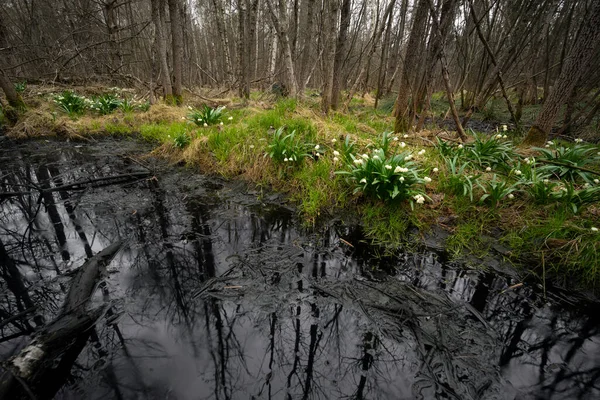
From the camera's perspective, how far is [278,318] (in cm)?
198

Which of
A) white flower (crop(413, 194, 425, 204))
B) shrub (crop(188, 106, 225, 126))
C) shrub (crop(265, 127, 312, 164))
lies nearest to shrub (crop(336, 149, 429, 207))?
white flower (crop(413, 194, 425, 204))

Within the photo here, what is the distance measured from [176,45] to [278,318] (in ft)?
28.5

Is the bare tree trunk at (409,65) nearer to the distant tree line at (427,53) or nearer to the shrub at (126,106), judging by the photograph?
the distant tree line at (427,53)

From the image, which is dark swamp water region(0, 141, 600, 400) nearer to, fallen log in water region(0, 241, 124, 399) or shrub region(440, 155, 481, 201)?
fallen log in water region(0, 241, 124, 399)

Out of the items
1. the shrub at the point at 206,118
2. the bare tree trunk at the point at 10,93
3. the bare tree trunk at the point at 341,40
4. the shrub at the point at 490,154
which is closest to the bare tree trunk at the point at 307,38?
the bare tree trunk at the point at 341,40

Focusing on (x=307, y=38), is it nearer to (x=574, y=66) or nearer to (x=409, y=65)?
(x=409, y=65)

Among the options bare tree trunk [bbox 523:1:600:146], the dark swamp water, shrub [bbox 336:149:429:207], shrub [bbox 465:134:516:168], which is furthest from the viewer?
shrub [bbox 465:134:516:168]

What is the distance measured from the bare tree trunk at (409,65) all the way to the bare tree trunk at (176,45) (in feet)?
20.9

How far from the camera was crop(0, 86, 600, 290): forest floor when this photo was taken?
2619 millimetres

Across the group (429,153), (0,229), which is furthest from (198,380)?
(429,153)

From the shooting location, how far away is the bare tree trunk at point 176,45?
23.5 feet

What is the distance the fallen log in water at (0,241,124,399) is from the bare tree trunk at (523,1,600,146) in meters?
6.49

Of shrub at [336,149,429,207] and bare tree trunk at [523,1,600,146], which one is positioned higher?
bare tree trunk at [523,1,600,146]

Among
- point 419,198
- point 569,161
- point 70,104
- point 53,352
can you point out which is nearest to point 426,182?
point 419,198
